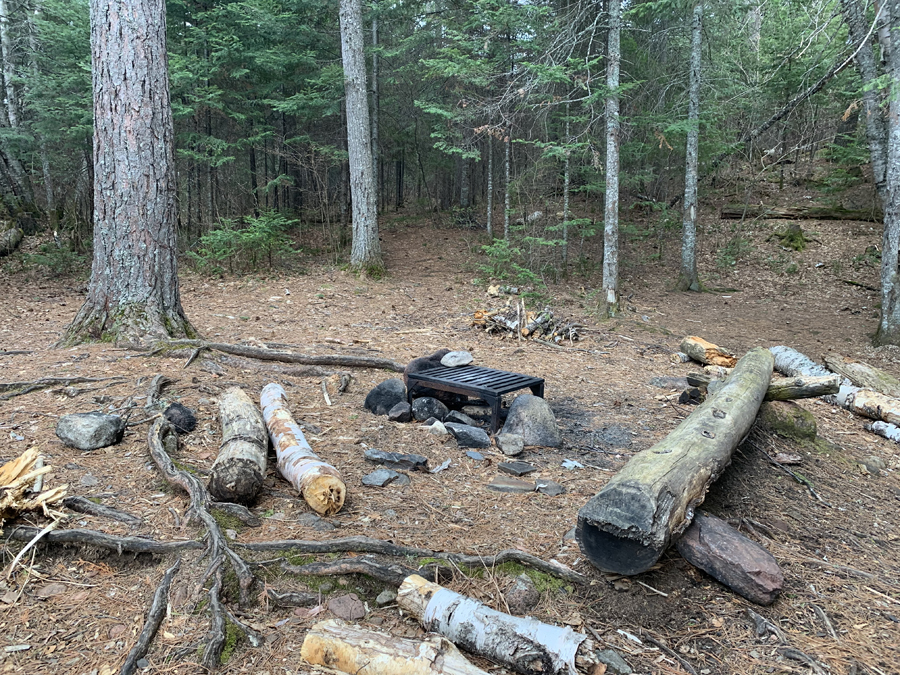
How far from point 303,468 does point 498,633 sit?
1.53 meters

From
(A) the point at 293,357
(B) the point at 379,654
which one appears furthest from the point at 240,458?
(A) the point at 293,357

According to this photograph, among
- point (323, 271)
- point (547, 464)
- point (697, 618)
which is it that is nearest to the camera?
point (697, 618)

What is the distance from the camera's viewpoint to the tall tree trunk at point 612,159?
30.2 feet

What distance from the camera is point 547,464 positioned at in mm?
4008

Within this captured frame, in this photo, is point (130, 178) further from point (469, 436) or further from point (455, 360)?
point (469, 436)

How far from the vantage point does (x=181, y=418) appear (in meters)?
3.94

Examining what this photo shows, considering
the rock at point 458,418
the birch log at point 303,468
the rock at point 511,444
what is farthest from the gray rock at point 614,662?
the rock at point 458,418

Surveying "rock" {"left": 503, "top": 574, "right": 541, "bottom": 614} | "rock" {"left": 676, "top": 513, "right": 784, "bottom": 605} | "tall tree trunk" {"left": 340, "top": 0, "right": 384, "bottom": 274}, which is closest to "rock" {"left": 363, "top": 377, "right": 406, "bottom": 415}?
"rock" {"left": 503, "top": 574, "right": 541, "bottom": 614}

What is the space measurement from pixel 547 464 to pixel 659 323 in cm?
711

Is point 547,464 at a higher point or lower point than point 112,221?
lower

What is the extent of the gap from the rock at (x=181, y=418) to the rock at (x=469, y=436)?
76.1 inches

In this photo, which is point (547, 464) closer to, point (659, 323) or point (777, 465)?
point (777, 465)

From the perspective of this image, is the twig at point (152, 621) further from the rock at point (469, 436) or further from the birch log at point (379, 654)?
the rock at point (469, 436)

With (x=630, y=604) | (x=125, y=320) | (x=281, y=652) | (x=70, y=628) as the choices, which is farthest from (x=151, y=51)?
(x=630, y=604)
